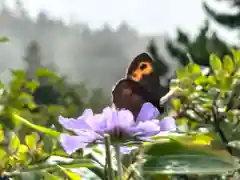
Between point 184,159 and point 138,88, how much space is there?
0.09 metres

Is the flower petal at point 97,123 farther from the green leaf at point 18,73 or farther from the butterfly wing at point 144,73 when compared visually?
the green leaf at point 18,73

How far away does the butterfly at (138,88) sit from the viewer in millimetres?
356

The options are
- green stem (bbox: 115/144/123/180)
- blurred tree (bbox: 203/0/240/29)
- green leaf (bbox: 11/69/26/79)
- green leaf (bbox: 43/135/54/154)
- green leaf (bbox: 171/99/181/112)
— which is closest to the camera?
green stem (bbox: 115/144/123/180)

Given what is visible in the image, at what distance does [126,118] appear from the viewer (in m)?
0.29

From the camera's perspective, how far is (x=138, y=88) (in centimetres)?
37

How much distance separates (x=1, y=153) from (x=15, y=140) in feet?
0.09

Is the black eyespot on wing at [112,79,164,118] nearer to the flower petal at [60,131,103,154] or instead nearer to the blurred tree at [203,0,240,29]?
the flower petal at [60,131,103,154]

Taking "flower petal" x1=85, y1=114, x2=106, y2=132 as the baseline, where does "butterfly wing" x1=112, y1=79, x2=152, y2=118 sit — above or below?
above

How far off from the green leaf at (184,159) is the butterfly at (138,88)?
0.07 meters

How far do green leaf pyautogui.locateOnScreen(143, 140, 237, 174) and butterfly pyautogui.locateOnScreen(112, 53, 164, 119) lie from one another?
67mm

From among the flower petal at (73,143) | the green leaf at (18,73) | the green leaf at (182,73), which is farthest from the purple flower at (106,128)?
the green leaf at (18,73)

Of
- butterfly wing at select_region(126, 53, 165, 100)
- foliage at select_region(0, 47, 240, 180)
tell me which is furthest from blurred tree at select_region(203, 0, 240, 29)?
butterfly wing at select_region(126, 53, 165, 100)

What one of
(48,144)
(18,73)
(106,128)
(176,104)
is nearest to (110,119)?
(106,128)

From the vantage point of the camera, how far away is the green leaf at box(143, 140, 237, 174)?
280 millimetres
